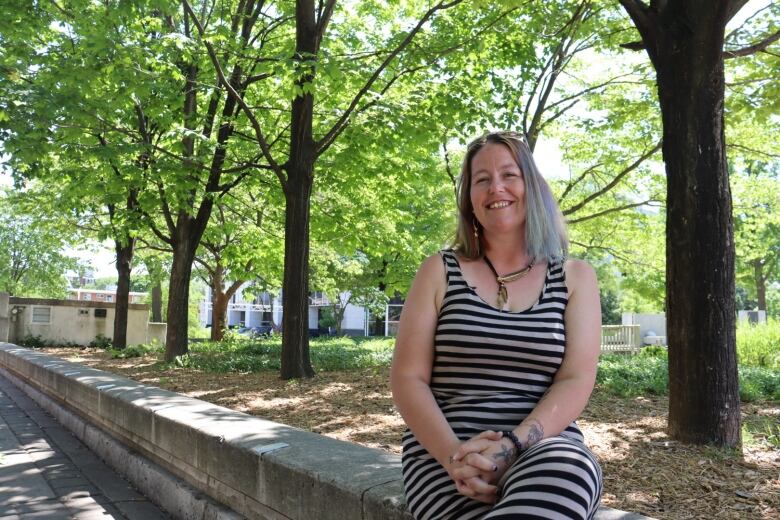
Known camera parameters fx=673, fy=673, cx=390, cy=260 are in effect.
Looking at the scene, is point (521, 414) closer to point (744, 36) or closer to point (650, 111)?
point (744, 36)

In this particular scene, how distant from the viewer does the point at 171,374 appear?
452 inches

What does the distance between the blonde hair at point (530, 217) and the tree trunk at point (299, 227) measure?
7.08 m

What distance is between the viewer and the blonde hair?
272 cm

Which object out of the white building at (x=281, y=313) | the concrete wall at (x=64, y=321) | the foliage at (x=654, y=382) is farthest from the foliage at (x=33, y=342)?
the white building at (x=281, y=313)

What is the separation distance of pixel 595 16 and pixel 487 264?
10.2m

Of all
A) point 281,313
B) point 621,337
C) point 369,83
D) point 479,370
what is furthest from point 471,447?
point 281,313

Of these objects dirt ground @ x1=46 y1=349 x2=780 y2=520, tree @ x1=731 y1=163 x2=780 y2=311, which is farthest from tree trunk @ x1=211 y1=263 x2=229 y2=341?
tree @ x1=731 y1=163 x2=780 y2=311

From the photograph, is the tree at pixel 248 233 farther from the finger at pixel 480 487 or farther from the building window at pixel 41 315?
the finger at pixel 480 487

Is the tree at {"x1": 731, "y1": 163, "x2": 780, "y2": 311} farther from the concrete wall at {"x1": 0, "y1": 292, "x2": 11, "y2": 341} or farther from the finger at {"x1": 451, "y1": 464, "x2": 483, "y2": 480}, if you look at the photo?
the concrete wall at {"x1": 0, "y1": 292, "x2": 11, "y2": 341}

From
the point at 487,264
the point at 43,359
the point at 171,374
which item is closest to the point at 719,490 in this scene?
the point at 487,264

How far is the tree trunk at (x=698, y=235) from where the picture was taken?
489cm

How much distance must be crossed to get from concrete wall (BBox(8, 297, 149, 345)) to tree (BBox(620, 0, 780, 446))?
2499 cm

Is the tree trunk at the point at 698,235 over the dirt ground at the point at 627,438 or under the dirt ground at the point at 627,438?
over

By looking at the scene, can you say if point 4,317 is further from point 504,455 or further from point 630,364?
point 504,455
